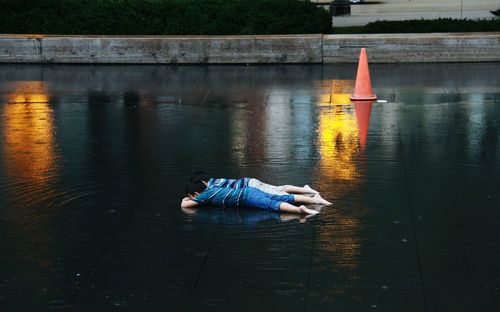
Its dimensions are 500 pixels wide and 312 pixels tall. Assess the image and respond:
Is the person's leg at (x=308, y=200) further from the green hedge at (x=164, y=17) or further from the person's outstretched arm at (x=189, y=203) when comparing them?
the green hedge at (x=164, y=17)

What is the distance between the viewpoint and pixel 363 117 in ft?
46.6

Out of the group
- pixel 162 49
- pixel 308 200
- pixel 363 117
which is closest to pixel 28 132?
pixel 363 117

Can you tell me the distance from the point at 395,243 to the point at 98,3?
1333 cm

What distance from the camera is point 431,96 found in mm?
15859

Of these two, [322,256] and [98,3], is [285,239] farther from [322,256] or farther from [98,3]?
[98,3]

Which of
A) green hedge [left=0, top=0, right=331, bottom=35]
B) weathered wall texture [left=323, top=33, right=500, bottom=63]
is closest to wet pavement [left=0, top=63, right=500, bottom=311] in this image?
weathered wall texture [left=323, top=33, right=500, bottom=63]

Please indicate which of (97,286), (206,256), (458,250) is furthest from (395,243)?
(97,286)

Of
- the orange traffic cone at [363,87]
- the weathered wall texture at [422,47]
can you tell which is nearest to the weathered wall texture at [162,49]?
the weathered wall texture at [422,47]

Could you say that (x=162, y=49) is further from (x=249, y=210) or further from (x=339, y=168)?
(x=249, y=210)

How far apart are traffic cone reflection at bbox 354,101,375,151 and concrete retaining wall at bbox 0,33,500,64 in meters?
3.85

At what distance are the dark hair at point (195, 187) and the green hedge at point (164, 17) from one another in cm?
1029

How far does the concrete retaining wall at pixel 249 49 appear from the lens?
18875 millimetres

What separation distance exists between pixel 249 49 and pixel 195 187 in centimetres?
953

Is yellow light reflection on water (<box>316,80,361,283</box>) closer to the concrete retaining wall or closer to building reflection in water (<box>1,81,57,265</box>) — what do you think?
the concrete retaining wall
